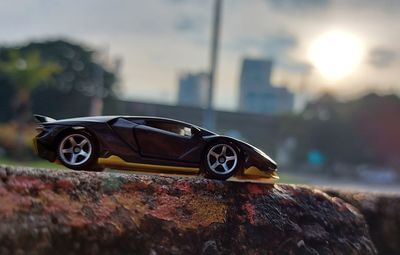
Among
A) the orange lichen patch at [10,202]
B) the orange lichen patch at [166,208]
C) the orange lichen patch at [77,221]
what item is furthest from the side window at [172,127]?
the orange lichen patch at [10,202]

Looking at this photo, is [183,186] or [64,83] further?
[64,83]

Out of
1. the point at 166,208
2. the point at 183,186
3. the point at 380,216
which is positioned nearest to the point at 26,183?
the point at 166,208

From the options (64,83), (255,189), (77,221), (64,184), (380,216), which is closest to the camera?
(77,221)

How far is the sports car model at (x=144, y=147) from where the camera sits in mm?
4785

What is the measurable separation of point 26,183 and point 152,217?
1024 millimetres

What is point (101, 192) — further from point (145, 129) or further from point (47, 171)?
point (145, 129)

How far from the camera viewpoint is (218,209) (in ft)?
15.3

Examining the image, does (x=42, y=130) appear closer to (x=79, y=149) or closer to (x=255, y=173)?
(x=79, y=149)

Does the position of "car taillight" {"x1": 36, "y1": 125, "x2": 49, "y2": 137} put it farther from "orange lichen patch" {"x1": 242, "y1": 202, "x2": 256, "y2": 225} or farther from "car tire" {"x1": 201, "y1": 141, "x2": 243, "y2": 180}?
"orange lichen patch" {"x1": 242, "y1": 202, "x2": 256, "y2": 225}

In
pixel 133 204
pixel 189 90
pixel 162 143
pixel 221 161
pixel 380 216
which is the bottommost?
Answer: pixel 380 216

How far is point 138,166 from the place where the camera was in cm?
488

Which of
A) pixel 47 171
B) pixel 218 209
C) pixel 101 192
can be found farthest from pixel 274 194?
pixel 47 171

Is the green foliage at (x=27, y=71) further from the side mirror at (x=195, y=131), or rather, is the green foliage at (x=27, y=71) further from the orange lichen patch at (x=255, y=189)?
the orange lichen patch at (x=255, y=189)

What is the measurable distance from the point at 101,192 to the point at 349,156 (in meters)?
49.7
